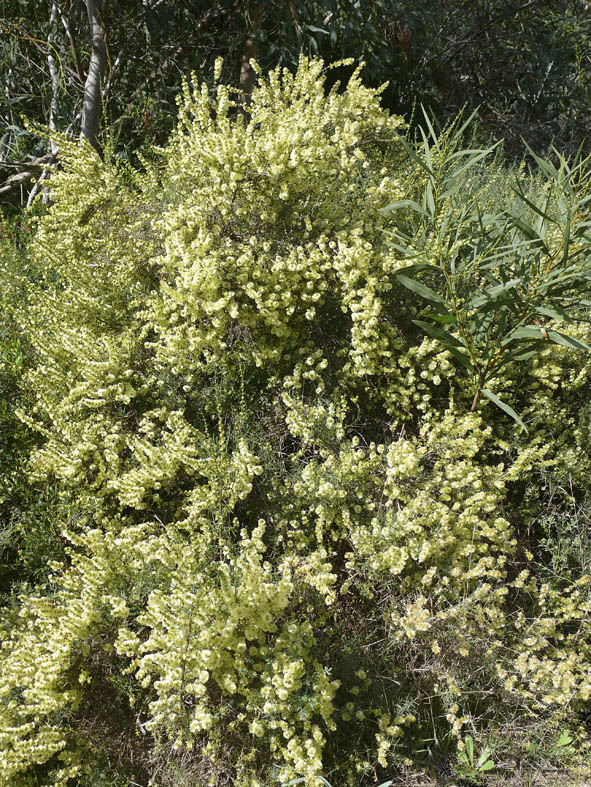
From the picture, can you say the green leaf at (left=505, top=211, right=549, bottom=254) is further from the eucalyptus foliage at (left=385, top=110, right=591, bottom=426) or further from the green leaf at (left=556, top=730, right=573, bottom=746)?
the green leaf at (left=556, top=730, right=573, bottom=746)

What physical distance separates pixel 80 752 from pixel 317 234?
7.54 feet

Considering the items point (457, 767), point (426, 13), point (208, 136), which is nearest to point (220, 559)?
point (457, 767)

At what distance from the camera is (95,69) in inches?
150

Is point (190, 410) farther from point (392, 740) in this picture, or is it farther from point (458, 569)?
point (392, 740)

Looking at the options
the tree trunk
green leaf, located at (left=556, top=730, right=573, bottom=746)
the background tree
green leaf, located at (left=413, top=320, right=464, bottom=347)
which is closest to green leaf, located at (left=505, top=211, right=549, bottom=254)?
green leaf, located at (left=413, top=320, right=464, bottom=347)

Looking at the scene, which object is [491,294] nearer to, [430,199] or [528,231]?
[528,231]

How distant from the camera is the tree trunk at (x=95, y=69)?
12.2 feet

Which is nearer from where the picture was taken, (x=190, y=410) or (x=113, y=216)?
(x=190, y=410)

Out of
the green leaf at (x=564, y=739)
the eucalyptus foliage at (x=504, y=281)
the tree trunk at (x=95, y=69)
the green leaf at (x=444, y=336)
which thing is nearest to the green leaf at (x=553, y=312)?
the eucalyptus foliage at (x=504, y=281)

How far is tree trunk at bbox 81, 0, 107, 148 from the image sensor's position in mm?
3705

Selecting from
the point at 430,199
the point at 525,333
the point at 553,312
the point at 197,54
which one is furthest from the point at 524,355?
the point at 197,54

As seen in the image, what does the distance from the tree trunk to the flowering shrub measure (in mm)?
1035

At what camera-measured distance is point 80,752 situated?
6.40ft

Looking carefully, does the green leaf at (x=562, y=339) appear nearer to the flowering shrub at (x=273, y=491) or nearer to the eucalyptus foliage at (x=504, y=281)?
the eucalyptus foliage at (x=504, y=281)
